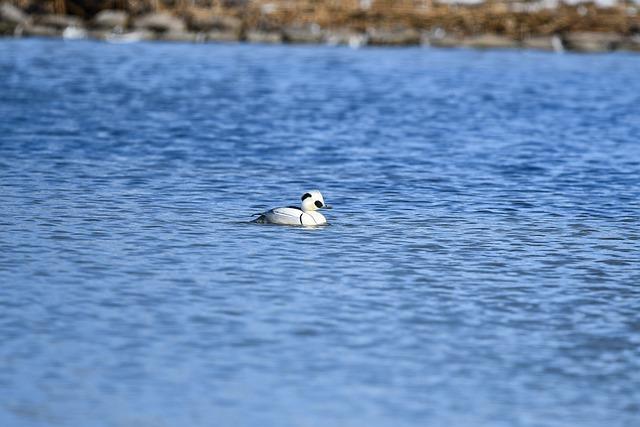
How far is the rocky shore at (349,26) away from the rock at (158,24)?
0.18ft

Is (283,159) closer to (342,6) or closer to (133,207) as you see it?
(133,207)

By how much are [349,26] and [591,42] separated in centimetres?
1410

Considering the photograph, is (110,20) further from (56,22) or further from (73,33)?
(56,22)

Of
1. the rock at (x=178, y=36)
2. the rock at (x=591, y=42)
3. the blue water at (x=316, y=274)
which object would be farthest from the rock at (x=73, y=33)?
the blue water at (x=316, y=274)

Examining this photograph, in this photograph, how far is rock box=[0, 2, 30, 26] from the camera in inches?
2982

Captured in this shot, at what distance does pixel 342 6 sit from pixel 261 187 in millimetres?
59710

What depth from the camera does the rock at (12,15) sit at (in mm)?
75750

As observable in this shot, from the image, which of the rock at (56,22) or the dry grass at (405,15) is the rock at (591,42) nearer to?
the dry grass at (405,15)

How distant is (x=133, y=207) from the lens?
21.8 meters

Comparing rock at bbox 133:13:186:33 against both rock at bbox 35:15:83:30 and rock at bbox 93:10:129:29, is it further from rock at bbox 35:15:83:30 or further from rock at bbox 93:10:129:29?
rock at bbox 35:15:83:30

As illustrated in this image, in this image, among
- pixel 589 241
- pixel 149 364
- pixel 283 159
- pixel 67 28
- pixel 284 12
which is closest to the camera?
pixel 149 364

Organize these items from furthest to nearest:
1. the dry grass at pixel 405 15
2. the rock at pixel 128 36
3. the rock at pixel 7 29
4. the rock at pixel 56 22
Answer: the dry grass at pixel 405 15
the rock at pixel 56 22
the rock at pixel 128 36
the rock at pixel 7 29

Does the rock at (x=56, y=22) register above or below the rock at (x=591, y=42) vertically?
above

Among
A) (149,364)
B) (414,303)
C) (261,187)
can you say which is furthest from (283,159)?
(149,364)
